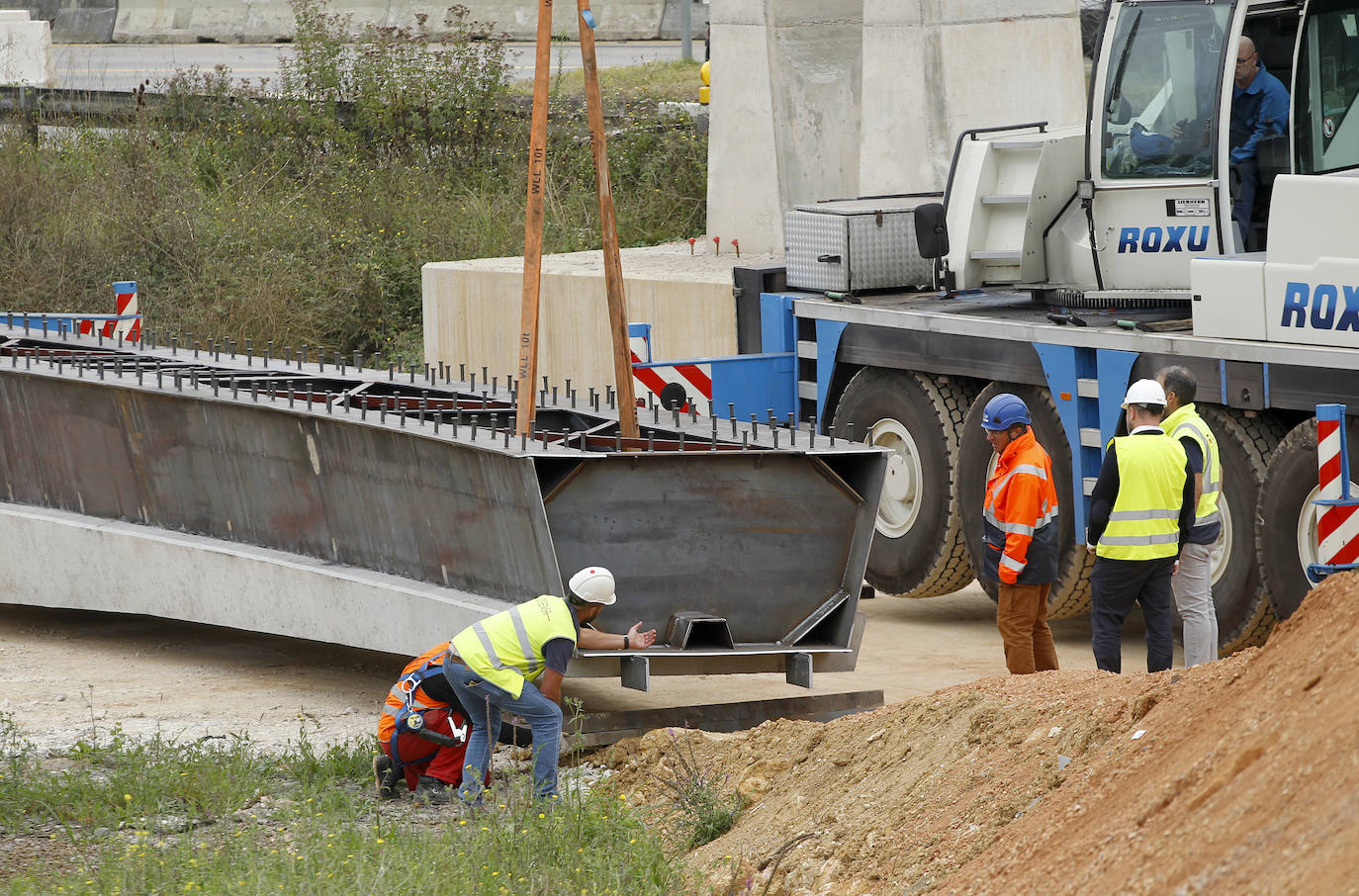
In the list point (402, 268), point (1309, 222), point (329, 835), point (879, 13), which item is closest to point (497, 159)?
point (402, 268)

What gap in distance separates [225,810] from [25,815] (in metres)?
0.81

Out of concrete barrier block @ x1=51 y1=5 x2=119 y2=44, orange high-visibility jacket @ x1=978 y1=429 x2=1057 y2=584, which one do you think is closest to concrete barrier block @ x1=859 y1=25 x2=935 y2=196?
orange high-visibility jacket @ x1=978 y1=429 x2=1057 y2=584

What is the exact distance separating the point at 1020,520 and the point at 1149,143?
2.82 metres

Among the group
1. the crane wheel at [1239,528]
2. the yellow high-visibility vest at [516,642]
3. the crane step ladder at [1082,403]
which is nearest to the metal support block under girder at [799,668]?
the yellow high-visibility vest at [516,642]

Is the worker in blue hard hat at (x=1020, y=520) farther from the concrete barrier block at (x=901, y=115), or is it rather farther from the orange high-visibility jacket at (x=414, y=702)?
the concrete barrier block at (x=901, y=115)

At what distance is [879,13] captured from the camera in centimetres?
1520

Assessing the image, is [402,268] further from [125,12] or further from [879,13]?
[125,12]

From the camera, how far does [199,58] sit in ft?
101

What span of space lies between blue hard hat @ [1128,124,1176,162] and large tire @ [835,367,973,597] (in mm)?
1773

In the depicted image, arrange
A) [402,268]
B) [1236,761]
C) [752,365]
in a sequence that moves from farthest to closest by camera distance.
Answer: [402,268] → [752,365] → [1236,761]

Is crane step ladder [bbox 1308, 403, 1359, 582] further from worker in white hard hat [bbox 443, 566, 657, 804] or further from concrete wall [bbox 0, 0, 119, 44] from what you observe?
concrete wall [bbox 0, 0, 119, 44]

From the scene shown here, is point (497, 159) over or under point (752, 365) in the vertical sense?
over

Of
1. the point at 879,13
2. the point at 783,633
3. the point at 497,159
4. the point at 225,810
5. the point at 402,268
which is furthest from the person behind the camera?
the point at 497,159

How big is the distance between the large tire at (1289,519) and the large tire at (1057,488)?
129 cm
